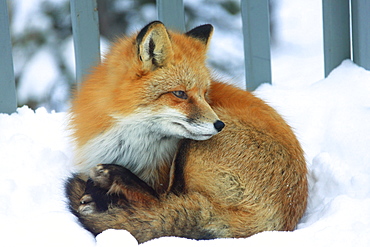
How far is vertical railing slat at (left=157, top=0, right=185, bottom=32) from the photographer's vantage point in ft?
11.8

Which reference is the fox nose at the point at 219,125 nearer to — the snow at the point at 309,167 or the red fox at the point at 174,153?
the red fox at the point at 174,153

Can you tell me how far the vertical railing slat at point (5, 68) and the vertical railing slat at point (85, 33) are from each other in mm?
462

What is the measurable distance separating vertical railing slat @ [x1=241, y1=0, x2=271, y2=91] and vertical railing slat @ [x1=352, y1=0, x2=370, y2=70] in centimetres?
67

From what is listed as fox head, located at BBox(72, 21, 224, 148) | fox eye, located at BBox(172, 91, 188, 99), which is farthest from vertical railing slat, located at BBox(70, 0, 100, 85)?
fox eye, located at BBox(172, 91, 188, 99)

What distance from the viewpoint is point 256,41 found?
3.79m

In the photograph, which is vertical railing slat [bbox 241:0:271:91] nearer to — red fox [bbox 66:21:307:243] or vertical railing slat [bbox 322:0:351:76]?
vertical railing slat [bbox 322:0:351:76]

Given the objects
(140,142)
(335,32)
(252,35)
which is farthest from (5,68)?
(335,32)

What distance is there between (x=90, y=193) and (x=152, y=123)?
451 millimetres

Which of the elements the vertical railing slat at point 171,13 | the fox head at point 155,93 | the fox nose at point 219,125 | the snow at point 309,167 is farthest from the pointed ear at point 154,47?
the vertical railing slat at point 171,13

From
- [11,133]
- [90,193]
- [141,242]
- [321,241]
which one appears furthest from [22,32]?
[321,241]

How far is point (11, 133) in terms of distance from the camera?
3203 millimetres

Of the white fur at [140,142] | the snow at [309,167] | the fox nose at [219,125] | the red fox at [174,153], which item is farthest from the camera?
the white fur at [140,142]

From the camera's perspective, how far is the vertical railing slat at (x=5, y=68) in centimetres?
337

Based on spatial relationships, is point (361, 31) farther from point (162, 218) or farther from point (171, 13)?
point (162, 218)
